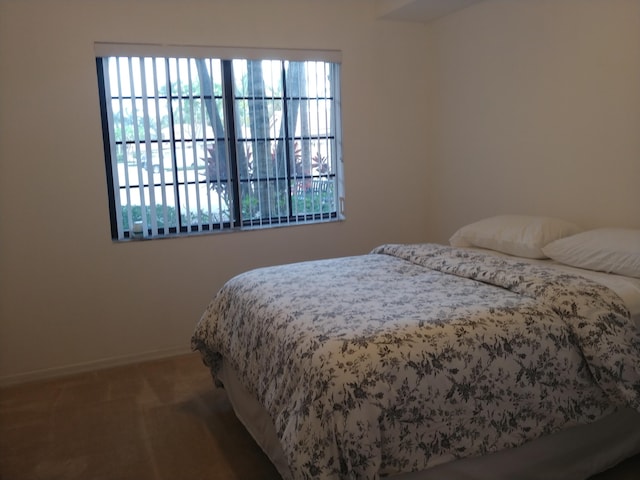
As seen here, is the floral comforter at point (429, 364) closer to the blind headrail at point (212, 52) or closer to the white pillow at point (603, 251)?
the white pillow at point (603, 251)

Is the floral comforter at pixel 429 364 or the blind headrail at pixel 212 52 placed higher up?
the blind headrail at pixel 212 52

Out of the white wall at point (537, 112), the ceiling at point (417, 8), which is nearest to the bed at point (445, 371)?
the white wall at point (537, 112)

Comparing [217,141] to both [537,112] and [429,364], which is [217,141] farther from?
[429,364]

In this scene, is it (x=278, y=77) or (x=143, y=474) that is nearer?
(x=143, y=474)

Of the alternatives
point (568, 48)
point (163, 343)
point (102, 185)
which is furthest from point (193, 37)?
point (568, 48)

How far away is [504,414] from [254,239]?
2.30 meters

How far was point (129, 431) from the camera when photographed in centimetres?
266

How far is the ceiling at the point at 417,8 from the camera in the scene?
3551 mm

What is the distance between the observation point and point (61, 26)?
312 cm

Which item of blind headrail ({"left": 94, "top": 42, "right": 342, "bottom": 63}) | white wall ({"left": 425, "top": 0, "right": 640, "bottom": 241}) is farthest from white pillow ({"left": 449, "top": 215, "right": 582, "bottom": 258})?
blind headrail ({"left": 94, "top": 42, "right": 342, "bottom": 63})

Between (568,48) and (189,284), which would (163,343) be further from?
(568,48)

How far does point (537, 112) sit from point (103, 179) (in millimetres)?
2635

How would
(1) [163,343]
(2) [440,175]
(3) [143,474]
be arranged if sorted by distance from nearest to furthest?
1. (3) [143,474]
2. (1) [163,343]
3. (2) [440,175]

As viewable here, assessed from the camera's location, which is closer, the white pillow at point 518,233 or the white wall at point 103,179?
the white pillow at point 518,233
